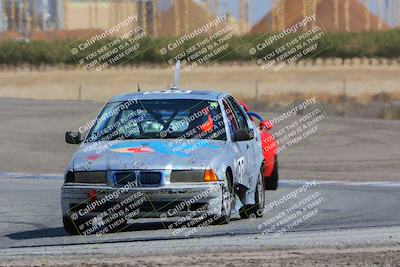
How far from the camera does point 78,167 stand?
41.8ft

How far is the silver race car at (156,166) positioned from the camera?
12562 mm

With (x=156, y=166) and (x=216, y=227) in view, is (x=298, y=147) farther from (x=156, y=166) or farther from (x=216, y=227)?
(x=156, y=166)

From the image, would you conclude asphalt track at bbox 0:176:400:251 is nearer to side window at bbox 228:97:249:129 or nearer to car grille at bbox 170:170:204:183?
car grille at bbox 170:170:204:183

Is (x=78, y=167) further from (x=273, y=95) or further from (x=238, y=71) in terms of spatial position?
(x=238, y=71)

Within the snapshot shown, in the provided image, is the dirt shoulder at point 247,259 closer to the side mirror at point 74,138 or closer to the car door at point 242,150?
the car door at point 242,150

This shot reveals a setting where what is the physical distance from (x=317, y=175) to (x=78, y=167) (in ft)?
37.3

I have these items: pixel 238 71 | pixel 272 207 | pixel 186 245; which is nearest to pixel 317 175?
pixel 272 207

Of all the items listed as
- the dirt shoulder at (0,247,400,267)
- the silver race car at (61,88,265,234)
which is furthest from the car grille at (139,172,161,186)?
the dirt shoulder at (0,247,400,267)

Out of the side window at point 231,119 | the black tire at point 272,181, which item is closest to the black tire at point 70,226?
the side window at point 231,119

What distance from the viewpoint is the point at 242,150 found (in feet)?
46.1

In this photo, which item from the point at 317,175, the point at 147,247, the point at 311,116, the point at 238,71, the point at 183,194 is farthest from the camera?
the point at 238,71

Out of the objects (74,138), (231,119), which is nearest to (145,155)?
(74,138)

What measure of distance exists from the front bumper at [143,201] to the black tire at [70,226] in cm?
9

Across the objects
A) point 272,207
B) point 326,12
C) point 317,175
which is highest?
point 272,207
